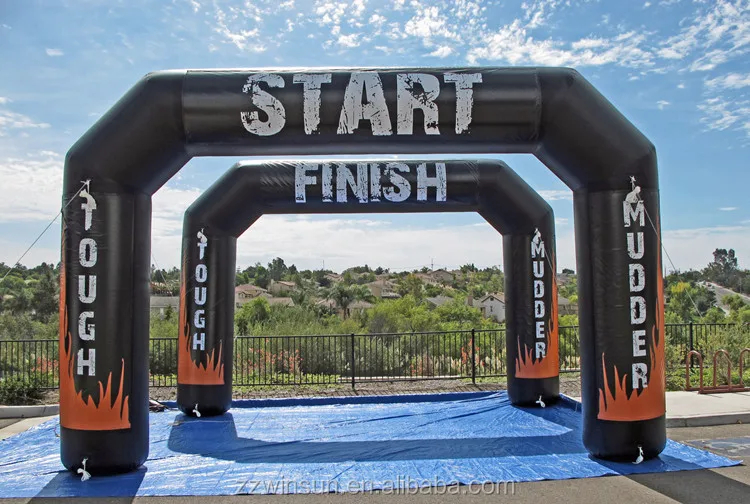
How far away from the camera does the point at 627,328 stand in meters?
5.61

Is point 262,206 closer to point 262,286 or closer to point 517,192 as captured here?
point 517,192

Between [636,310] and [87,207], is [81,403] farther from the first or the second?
Result: [636,310]

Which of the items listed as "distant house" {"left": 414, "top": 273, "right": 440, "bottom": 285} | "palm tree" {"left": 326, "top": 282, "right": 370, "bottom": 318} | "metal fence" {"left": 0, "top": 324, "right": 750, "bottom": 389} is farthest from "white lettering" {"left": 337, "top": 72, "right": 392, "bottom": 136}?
"distant house" {"left": 414, "top": 273, "right": 440, "bottom": 285}

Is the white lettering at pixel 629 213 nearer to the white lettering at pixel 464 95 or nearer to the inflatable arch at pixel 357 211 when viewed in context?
the white lettering at pixel 464 95

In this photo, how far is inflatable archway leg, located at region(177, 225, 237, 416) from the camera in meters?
8.38

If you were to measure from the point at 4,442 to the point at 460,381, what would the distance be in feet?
25.6

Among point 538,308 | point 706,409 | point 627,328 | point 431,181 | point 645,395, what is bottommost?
point 706,409

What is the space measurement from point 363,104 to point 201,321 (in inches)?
175

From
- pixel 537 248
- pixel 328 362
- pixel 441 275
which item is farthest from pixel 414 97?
pixel 441 275

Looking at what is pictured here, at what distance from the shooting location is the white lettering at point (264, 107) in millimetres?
5551

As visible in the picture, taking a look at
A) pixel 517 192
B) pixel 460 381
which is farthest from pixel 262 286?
pixel 517 192

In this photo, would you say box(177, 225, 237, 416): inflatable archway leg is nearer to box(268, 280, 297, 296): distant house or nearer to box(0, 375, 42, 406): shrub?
box(0, 375, 42, 406): shrub

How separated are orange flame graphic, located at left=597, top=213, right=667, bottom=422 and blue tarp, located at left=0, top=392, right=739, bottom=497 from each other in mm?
488

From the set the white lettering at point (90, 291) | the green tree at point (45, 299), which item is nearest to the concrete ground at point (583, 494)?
the white lettering at point (90, 291)
